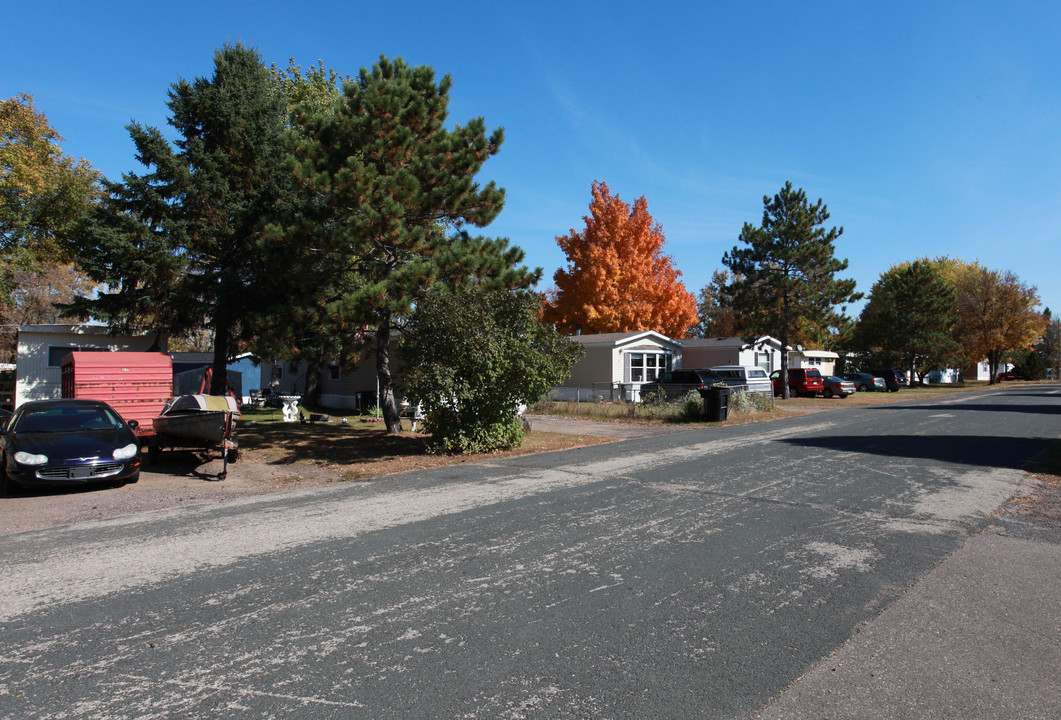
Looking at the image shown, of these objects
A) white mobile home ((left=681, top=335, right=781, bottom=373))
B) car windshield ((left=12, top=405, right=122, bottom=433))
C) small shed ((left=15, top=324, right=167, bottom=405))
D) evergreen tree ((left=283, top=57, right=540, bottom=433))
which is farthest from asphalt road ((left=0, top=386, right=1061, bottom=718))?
white mobile home ((left=681, top=335, right=781, bottom=373))

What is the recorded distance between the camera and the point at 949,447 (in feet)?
44.7

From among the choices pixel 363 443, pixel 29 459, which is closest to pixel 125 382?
pixel 29 459

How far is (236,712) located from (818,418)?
70.0ft

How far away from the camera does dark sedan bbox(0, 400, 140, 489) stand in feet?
30.4

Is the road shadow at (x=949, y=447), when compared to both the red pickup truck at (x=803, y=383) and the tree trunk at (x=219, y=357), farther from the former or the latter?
the red pickup truck at (x=803, y=383)

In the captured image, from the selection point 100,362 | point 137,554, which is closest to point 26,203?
point 100,362

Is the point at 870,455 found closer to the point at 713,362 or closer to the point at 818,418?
the point at 818,418

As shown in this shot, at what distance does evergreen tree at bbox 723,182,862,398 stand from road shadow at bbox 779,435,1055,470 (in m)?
18.4

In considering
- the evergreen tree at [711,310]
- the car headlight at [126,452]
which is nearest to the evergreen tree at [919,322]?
the evergreen tree at [711,310]

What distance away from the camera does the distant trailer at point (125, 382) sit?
13438 mm

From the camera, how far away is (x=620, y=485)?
30.8 ft

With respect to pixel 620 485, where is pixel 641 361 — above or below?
above

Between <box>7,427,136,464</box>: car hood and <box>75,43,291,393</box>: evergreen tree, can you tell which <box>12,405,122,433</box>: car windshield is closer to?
<box>7,427,136,464</box>: car hood

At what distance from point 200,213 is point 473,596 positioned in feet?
56.6
